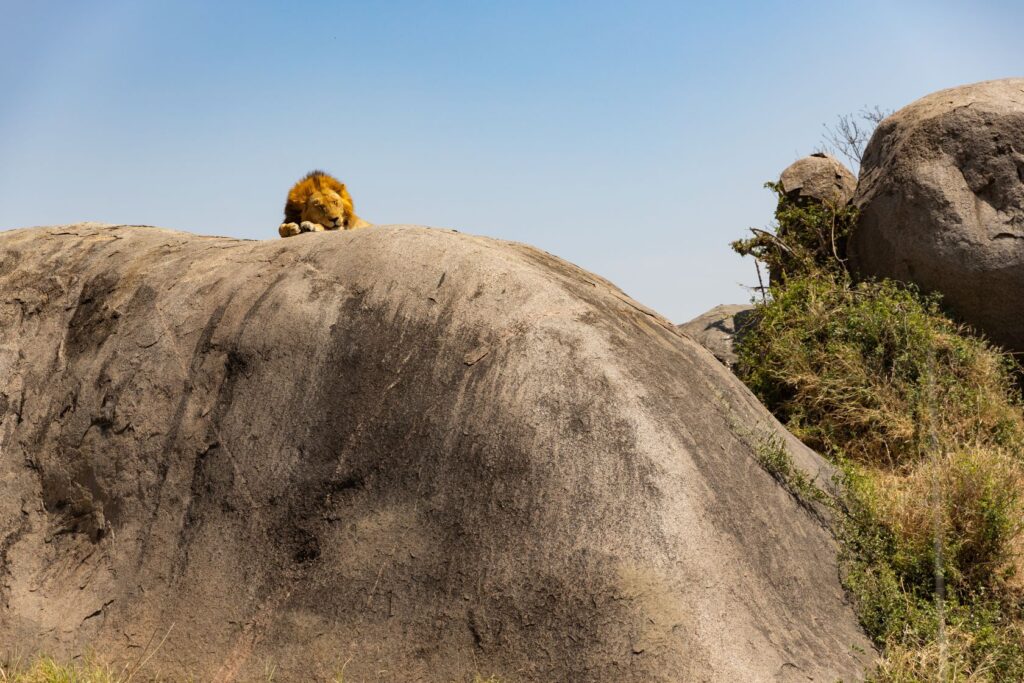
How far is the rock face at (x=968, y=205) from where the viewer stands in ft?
32.6

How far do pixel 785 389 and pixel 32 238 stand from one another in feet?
21.7

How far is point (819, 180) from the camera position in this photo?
12.0m

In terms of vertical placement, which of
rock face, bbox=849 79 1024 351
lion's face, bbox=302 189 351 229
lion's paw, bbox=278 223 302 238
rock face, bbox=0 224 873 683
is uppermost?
rock face, bbox=849 79 1024 351

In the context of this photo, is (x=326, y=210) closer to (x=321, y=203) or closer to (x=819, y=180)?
(x=321, y=203)

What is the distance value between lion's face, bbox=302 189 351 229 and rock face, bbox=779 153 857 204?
6.14m

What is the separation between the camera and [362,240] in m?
5.81

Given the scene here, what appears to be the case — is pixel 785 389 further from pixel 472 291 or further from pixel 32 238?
pixel 32 238

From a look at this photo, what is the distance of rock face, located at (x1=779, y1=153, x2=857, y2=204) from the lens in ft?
39.0

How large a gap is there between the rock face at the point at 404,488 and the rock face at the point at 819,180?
20.8 ft

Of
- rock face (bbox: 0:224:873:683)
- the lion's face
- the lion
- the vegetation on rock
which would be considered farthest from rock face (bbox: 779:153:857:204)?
rock face (bbox: 0:224:873:683)

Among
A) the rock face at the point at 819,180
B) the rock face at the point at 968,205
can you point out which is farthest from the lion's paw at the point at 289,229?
the rock face at the point at 819,180

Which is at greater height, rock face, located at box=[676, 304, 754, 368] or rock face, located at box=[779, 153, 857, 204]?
rock face, located at box=[779, 153, 857, 204]

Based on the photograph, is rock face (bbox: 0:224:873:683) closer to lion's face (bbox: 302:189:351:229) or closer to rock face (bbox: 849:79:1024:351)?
lion's face (bbox: 302:189:351:229)

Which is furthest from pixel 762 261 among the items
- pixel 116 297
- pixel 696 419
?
pixel 116 297
